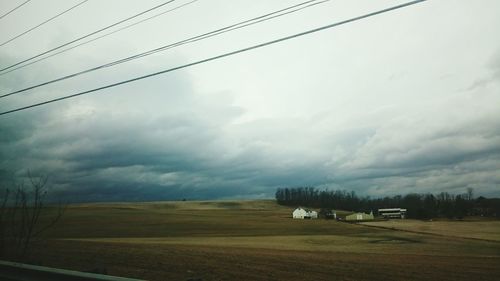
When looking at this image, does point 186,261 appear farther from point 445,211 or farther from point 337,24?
point 445,211

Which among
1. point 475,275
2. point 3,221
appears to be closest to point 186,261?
point 3,221

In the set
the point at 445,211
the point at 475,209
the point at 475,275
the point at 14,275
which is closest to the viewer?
the point at 14,275

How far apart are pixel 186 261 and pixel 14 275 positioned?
15.2m

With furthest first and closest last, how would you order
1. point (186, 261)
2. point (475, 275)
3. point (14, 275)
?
1. point (475, 275)
2. point (186, 261)
3. point (14, 275)

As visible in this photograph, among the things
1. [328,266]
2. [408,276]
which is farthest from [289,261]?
[408,276]

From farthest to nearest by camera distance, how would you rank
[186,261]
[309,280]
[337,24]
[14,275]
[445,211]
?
[445,211], [186,261], [309,280], [14,275], [337,24]

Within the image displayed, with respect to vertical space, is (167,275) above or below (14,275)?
below

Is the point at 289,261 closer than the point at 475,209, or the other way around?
the point at 289,261

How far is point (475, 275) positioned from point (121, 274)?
880 inches

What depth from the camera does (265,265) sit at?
26188 mm

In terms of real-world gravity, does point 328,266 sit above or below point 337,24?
below

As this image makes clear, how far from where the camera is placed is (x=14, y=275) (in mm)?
10281

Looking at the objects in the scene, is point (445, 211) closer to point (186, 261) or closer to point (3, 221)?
point (186, 261)

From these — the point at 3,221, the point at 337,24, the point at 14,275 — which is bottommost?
the point at 14,275
